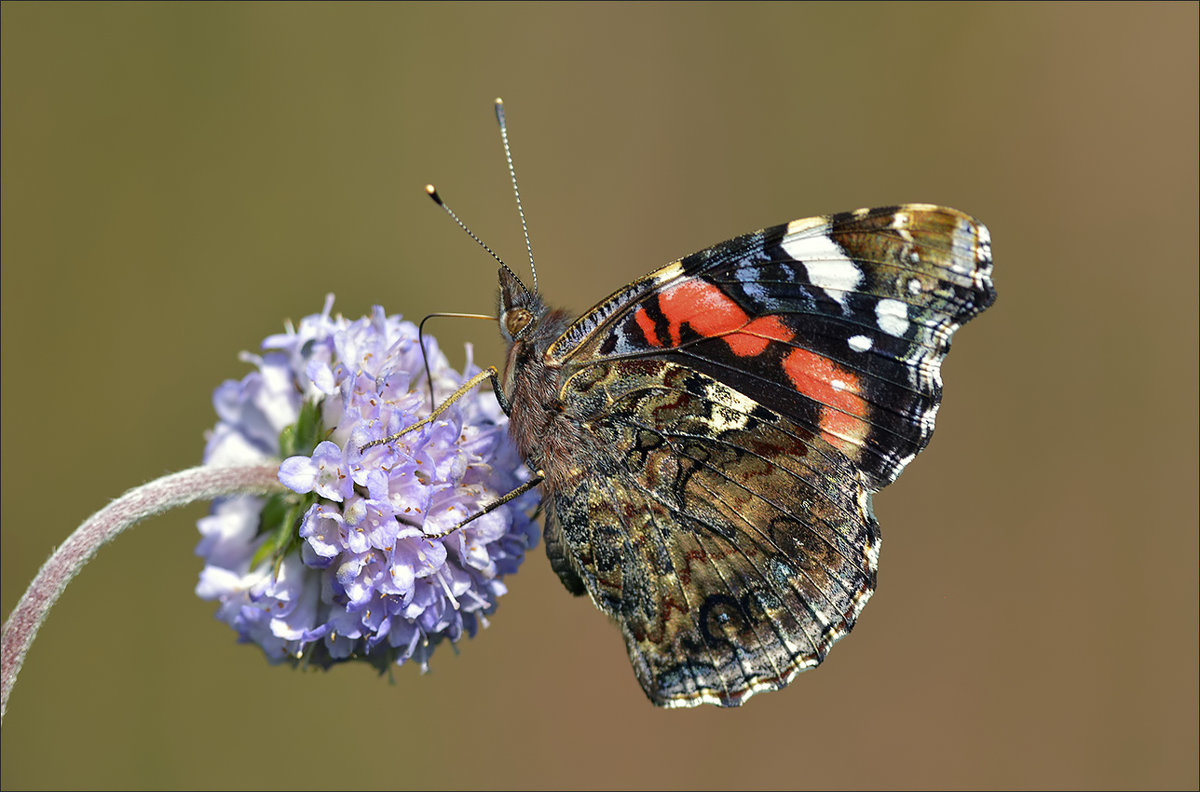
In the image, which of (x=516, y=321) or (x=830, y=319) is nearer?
(x=830, y=319)

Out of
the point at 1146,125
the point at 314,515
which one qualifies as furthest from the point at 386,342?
the point at 1146,125

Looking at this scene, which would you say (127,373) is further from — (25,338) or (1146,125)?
(1146,125)

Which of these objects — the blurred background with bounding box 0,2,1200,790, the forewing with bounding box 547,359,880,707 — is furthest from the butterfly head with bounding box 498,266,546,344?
the blurred background with bounding box 0,2,1200,790

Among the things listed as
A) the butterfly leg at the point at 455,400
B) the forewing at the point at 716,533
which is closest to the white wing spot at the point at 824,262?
the forewing at the point at 716,533

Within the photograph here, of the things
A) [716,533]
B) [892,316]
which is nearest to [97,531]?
[716,533]

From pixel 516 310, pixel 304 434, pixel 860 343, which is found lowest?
pixel 304 434

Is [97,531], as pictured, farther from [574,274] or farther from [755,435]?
[574,274]

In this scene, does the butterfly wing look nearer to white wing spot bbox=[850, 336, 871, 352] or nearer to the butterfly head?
white wing spot bbox=[850, 336, 871, 352]
